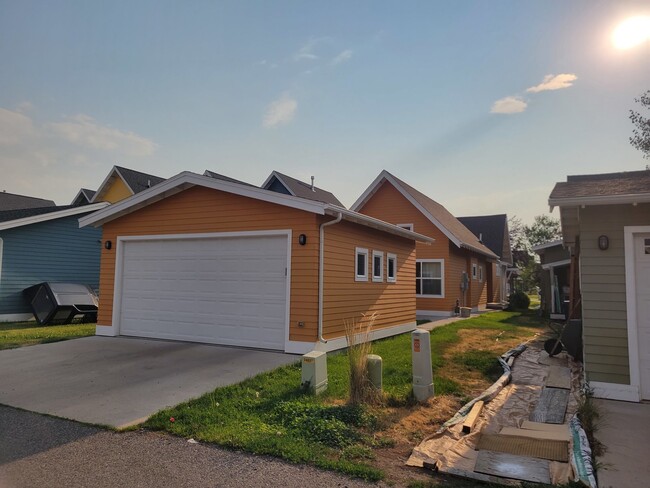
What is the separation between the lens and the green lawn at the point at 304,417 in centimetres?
365

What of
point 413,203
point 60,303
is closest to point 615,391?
point 413,203

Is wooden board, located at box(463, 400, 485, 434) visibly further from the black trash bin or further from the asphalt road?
the black trash bin

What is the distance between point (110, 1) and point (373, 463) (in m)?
10.1

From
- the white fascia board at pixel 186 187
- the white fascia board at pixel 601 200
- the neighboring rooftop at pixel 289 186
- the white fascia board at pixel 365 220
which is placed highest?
the neighboring rooftop at pixel 289 186

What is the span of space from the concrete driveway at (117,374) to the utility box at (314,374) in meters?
1.21

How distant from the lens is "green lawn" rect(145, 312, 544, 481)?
3.65m

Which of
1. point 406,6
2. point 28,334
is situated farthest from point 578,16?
point 28,334

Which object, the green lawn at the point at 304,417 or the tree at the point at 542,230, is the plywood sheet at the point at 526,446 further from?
the tree at the point at 542,230

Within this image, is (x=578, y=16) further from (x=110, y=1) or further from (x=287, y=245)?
(x=110, y=1)

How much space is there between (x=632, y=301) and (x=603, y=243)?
2.83 feet

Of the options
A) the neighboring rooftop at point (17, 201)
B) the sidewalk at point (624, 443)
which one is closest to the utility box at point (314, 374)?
the sidewalk at point (624, 443)

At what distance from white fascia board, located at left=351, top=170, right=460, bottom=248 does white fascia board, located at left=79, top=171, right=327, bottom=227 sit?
1045 centimetres

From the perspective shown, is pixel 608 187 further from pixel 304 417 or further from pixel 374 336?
pixel 374 336

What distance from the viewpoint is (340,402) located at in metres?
5.11
